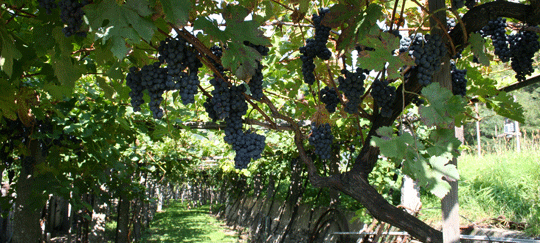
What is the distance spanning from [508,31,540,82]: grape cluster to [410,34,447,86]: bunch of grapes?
2.66 ft

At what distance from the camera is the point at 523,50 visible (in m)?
2.07

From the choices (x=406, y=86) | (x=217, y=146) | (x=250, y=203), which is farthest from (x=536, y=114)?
(x=406, y=86)

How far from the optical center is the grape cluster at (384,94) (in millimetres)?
1792

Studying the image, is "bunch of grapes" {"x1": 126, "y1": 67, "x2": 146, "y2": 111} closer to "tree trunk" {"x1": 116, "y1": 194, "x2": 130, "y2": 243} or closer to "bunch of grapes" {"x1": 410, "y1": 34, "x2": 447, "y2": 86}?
→ "bunch of grapes" {"x1": 410, "y1": 34, "x2": 447, "y2": 86}

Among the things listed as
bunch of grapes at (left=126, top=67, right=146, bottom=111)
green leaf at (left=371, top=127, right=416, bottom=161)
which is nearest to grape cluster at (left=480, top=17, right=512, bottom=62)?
green leaf at (left=371, top=127, right=416, bottom=161)

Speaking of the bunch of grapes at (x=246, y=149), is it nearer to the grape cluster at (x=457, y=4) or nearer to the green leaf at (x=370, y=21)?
the green leaf at (x=370, y=21)

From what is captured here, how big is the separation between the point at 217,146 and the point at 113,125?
6559 millimetres

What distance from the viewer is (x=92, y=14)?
121 centimetres

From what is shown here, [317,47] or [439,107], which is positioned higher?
[317,47]

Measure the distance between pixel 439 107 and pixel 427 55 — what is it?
29cm

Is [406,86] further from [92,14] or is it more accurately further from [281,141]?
[281,141]

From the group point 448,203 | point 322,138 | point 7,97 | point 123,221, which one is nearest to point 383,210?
point 448,203

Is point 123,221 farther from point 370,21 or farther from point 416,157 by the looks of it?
point 416,157

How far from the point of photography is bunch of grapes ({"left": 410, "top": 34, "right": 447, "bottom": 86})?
157 centimetres
